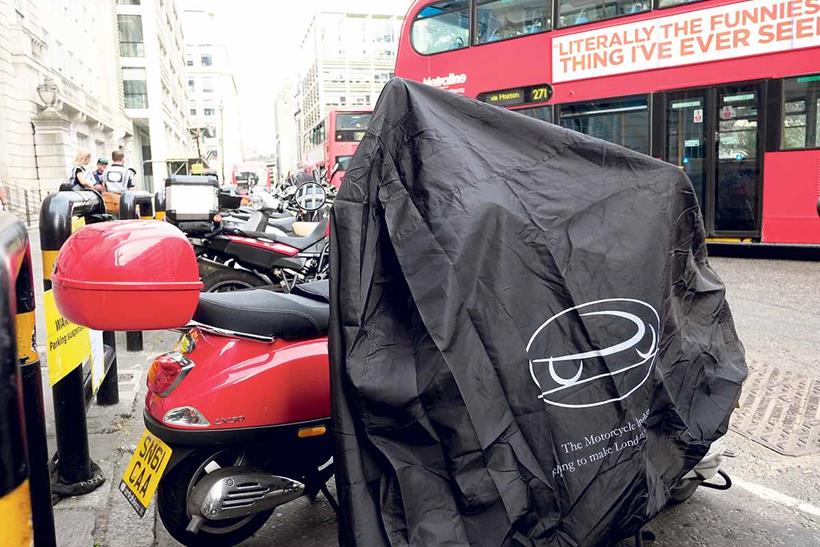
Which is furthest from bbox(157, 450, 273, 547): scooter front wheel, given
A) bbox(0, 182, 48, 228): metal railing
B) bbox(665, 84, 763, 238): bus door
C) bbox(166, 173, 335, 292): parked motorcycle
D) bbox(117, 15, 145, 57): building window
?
bbox(117, 15, 145, 57): building window

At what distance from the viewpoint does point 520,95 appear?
1107 centimetres

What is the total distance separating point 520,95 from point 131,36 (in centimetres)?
5218

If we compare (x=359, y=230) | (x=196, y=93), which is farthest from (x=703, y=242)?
(x=196, y=93)

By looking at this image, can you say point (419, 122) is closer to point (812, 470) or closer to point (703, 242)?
point (703, 242)

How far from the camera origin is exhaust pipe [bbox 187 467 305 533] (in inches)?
86.4

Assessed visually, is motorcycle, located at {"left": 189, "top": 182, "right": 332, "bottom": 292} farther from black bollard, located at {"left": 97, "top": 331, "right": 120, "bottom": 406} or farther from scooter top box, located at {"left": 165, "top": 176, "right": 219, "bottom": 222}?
black bollard, located at {"left": 97, "top": 331, "right": 120, "bottom": 406}

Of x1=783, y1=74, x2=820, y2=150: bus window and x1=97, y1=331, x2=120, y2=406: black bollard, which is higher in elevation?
x1=783, y1=74, x2=820, y2=150: bus window

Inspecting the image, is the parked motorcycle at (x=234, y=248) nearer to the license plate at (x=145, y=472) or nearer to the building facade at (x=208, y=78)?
the license plate at (x=145, y=472)

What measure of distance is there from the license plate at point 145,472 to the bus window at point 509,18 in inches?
389

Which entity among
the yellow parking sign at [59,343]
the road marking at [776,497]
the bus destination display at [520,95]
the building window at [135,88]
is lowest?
the road marking at [776,497]

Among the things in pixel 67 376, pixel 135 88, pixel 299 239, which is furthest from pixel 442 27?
pixel 135 88

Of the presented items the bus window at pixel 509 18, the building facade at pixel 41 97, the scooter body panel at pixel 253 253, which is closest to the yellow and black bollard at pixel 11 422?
the scooter body panel at pixel 253 253

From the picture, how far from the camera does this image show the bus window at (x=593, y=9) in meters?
9.88

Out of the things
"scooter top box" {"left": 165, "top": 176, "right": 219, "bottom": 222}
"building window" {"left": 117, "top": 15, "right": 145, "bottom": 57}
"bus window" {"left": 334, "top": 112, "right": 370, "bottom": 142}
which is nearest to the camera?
"scooter top box" {"left": 165, "top": 176, "right": 219, "bottom": 222}
